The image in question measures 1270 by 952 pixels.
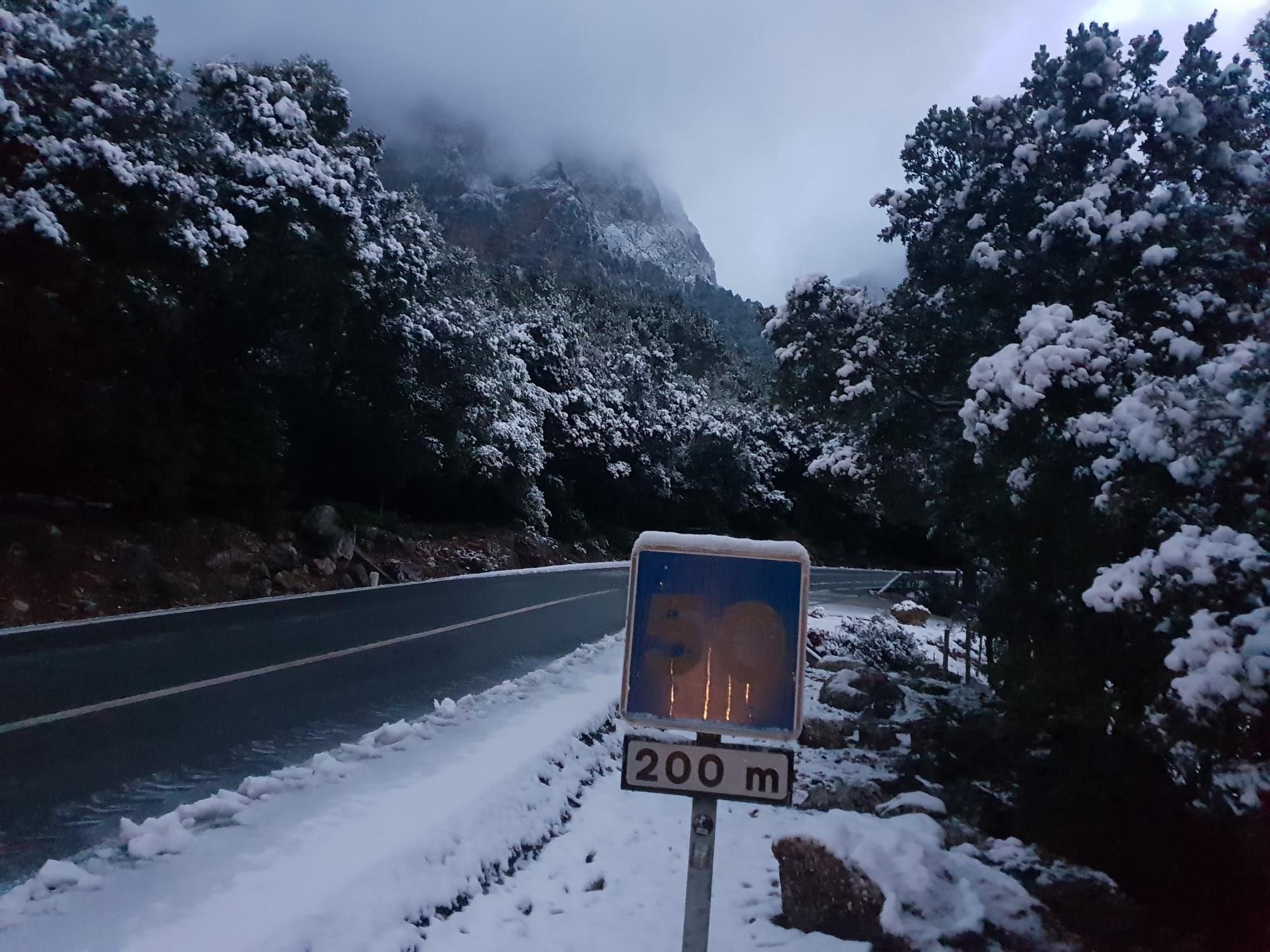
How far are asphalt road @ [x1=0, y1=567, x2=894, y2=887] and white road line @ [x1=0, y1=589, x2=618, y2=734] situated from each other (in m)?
0.02

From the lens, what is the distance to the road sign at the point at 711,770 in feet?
8.30

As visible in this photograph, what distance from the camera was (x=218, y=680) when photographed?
31.6ft

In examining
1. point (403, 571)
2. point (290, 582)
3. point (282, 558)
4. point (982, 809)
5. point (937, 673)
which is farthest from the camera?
point (403, 571)

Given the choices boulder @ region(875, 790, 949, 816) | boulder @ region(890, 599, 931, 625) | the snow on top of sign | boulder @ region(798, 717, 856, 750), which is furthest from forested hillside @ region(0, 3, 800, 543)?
the snow on top of sign

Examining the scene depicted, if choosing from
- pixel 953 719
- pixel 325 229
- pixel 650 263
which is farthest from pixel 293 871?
pixel 650 263

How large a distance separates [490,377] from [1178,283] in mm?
25025

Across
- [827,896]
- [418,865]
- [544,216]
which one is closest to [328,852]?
[418,865]

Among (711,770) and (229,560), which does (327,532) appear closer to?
(229,560)

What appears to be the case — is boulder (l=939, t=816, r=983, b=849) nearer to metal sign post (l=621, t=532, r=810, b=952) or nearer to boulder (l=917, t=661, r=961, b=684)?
metal sign post (l=621, t=532, r=810, b=952)

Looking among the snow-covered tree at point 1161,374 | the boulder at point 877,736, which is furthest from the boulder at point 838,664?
the snow-covered tree at point 1161,374

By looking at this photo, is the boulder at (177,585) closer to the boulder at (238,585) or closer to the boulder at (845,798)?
the boulder at (238,585)

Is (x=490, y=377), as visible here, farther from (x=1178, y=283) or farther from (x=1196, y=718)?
(x=1196, y=718)

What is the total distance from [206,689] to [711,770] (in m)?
8.16

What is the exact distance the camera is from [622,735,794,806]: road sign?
2.53 m
